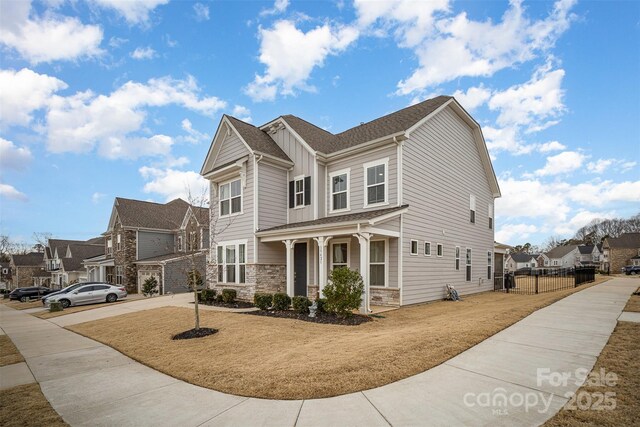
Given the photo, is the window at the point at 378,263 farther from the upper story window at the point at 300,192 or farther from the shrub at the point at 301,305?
the upper story window at the point at 300,192

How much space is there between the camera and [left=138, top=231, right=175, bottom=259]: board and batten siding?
33125 mm

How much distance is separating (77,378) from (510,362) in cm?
786

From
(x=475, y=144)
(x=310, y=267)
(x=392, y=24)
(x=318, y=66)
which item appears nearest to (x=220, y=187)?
(x=310, y=267)

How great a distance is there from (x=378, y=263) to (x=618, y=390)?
8973 millimetres

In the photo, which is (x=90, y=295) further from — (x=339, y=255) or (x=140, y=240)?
(x=339, y=255)

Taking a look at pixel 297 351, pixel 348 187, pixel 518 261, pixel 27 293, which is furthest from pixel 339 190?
pixel 518 261

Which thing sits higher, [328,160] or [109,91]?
[109,91]

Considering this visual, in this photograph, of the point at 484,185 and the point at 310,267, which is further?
the point at 484,185

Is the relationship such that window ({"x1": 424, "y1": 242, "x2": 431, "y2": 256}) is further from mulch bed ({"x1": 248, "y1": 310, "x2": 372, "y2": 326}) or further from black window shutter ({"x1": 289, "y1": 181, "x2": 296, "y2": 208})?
black window shutter ({"x1": 289, "y1": 181, "x2": 296, "y2": 208})

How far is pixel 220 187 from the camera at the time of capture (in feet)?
59.5

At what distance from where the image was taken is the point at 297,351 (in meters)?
6.65

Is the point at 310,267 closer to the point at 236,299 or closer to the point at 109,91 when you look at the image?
the point at 236,299

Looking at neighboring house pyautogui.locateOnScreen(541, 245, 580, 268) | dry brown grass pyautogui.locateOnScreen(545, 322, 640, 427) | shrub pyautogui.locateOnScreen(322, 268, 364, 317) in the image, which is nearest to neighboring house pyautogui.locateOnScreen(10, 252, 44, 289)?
shrub pyautogui.locateOnScreen(322, 268, 364, 317)

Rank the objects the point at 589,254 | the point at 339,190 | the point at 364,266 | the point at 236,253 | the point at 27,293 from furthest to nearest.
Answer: the point at 589,254 < the point at 27,293 < the point at 236,253 < the point at 339,190 < the point at 364,266
